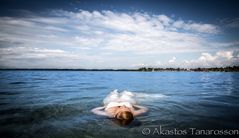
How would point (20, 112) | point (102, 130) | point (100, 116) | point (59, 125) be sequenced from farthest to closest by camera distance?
point (20, 112), point (100, 116), point (59, 125), point (102, 130)

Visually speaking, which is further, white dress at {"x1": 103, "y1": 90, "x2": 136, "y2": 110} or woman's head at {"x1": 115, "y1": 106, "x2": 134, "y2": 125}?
white dress at {"x1": 103, "y1": 90, "x2": 136, "y2": 110}

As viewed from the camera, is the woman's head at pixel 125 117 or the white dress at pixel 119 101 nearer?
the woman's head at pixel 125 117

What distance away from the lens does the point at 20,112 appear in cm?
1291

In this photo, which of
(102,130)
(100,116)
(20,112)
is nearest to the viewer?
(102,130)

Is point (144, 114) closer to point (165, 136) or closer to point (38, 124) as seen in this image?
point (165, 136)

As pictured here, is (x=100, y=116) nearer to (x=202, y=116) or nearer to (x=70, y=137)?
(x=70, y=137)

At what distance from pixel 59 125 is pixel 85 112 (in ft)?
10.2

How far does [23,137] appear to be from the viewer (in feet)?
27.3

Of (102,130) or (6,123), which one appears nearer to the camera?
(102,130)

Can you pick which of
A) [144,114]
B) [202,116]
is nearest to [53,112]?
[144,114]

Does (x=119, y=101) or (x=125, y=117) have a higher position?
(x=125, y=117)

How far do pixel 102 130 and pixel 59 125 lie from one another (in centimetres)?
267

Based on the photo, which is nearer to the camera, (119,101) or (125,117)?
(125,117)

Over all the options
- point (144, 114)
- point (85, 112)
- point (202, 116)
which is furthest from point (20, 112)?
point (202, 116)
